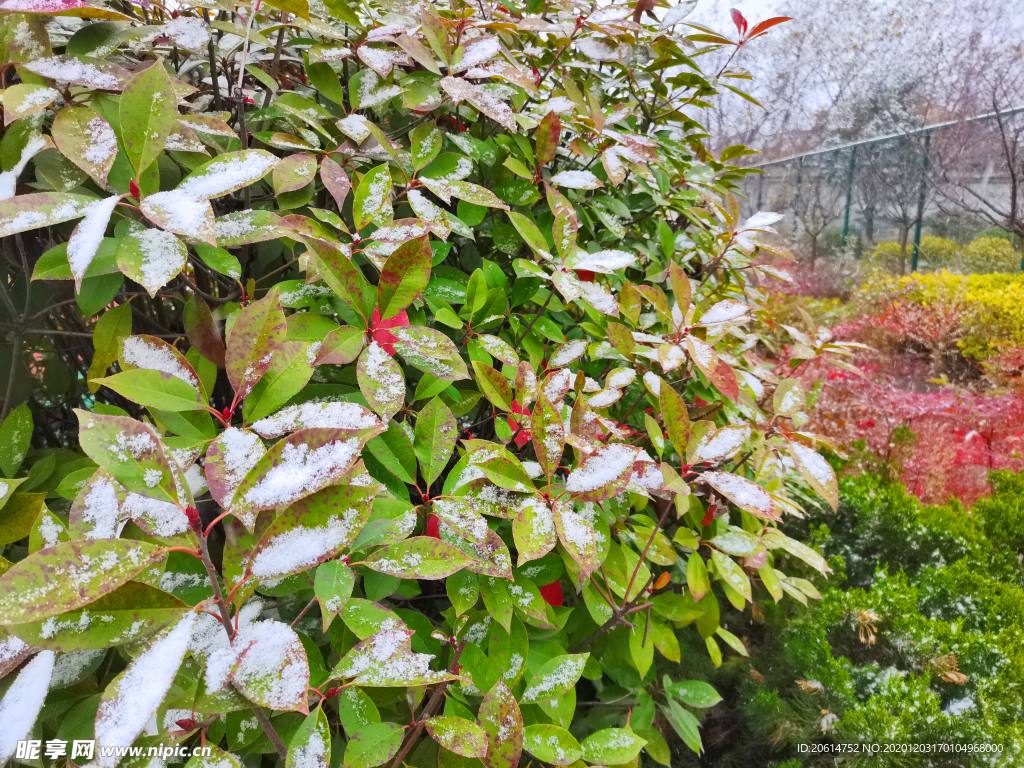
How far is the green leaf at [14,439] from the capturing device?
61cm

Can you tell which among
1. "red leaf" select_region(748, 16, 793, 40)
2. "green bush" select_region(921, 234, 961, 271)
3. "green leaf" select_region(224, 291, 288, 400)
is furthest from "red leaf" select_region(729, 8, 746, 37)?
"green bush" select_region(921, 234, 961, 271)

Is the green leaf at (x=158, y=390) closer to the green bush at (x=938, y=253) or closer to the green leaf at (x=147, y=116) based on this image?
the green leaf at (x=147, y=116)

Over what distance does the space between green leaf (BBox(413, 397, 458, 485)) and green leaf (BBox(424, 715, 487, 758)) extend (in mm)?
224

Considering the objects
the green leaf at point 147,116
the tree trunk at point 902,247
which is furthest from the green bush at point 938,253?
the green leaf at point 147,116

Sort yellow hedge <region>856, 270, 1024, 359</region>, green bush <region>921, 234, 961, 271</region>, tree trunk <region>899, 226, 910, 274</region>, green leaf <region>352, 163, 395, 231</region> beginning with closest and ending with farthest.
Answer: green leaf <region>352, 163, 395, 231</region>, yellow hedge <region>856, 270, 1024, 359</region>, green bush <region>921, 234, 961, 271</region>, tree trunk <region>899, 226, 910, 274</region>

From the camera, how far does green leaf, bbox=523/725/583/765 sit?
517mm

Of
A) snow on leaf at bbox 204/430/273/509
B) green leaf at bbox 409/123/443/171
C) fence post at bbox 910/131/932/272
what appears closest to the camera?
snow on leaf at bbox 204/430/273/509

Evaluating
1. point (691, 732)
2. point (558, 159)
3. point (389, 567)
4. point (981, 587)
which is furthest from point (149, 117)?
point (981, 587)

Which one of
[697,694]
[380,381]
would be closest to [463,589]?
[380,381]

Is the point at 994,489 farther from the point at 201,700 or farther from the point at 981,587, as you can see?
the point at 201,700

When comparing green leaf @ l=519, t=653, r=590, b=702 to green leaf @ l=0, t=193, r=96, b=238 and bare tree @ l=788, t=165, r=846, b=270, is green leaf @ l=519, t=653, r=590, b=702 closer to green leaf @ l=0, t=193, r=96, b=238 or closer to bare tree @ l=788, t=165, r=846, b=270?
green leaf @ l=0, t=193, r=96, b=238

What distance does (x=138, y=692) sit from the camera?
299 mm

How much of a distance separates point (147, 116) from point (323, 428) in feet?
1.17

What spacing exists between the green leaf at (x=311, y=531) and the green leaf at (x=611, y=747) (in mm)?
401
